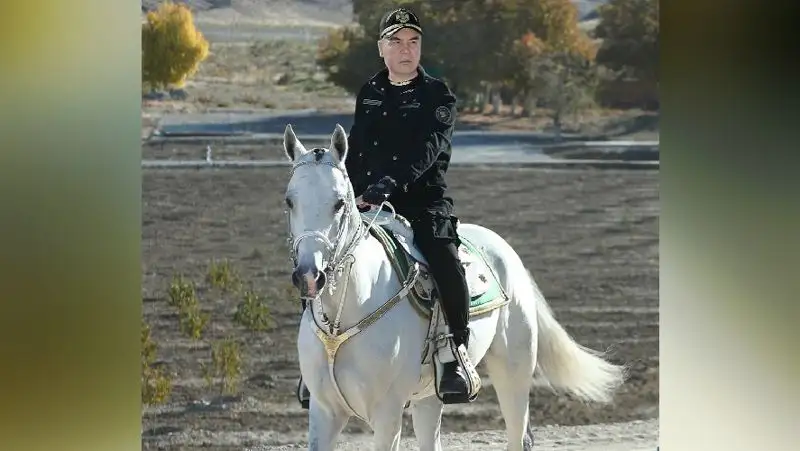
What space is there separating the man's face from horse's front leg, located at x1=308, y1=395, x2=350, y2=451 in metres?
1.40

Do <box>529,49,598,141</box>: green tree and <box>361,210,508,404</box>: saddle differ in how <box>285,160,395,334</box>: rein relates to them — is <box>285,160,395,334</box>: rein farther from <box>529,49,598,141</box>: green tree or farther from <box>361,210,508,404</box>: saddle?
<box>529,49,598,141</box>: green tree

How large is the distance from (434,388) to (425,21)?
238 cm

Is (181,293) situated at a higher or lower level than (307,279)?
lower

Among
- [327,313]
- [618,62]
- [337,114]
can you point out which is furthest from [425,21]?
[327,313]

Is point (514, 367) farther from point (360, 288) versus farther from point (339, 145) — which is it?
point (339, 145)

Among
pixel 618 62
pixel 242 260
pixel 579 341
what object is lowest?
pixel 579 341

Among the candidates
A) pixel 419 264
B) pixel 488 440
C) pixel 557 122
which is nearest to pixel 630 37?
pixel 557 122

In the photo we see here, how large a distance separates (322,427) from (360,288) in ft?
1.69

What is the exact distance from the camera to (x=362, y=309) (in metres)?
4.18

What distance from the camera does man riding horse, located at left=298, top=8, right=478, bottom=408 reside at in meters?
4.45

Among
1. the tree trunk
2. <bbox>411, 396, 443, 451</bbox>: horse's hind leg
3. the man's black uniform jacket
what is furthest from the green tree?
<bbox>411, 396, 443, 451</bbox>: horse's hind leg
